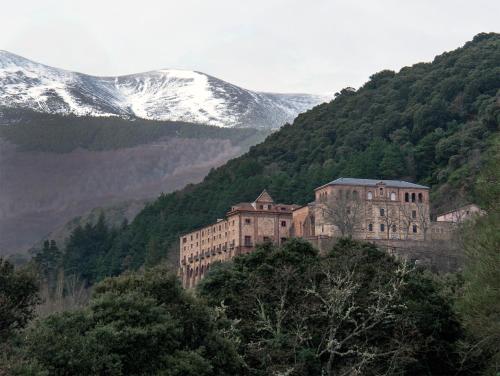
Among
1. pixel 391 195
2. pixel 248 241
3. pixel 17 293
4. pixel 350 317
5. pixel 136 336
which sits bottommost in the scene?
pixel 350 317

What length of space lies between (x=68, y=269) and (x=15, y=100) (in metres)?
88.8

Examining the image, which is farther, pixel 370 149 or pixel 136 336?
pixel 370 149

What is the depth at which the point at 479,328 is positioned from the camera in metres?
26.3

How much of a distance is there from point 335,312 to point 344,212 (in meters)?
44.7

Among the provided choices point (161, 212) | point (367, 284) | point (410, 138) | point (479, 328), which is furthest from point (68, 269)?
point (479, 328)

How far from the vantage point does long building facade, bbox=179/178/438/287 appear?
73750mm

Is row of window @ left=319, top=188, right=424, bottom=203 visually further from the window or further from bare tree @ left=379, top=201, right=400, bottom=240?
the window

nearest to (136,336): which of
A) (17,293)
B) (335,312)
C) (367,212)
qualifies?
(17,293)

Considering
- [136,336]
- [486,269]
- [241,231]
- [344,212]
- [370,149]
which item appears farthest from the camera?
[370,149]

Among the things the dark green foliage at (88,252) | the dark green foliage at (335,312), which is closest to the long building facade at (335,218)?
the dark green foliage at (88,252)

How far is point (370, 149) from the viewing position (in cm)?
9800

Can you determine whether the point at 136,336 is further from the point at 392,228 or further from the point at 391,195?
the point at 391,195

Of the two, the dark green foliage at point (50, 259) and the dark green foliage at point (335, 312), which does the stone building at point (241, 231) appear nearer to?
the dark green foliage at point (50, 259)

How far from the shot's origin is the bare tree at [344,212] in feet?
236
